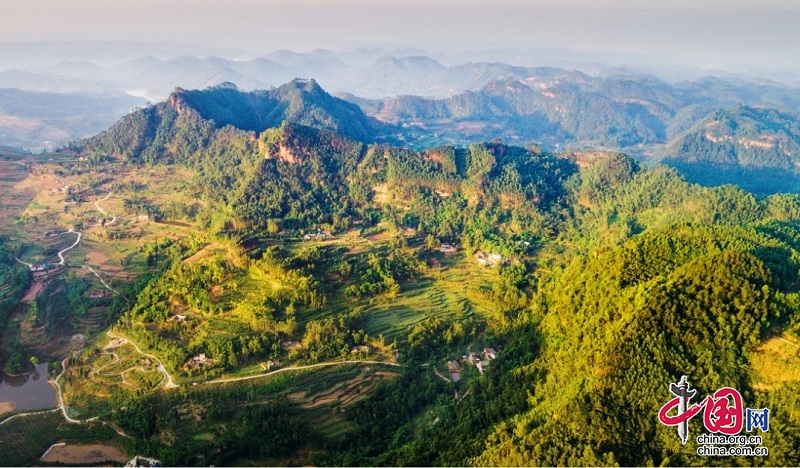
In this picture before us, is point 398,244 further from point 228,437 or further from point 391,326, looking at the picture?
point 228,437

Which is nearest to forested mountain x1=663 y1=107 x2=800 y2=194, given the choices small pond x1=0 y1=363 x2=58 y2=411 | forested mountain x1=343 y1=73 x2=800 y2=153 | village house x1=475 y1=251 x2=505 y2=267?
forested mountain x1=343 y1=73 x2=800 y2=153

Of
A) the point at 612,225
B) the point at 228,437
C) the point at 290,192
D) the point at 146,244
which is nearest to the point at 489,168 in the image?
the point at 612,225

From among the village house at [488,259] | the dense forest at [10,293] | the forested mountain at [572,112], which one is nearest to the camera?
the dense forest at [10,293]

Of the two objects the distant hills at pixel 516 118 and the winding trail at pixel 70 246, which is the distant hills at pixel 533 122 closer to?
the distant hills at pixel 516 118

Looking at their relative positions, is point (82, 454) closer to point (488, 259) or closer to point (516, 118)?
point (488, 259)

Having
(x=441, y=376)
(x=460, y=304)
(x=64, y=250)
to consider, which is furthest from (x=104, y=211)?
(x=441, y=376)

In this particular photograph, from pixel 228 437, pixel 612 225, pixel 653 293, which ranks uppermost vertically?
pixel 653 293

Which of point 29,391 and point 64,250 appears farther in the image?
point 64,250

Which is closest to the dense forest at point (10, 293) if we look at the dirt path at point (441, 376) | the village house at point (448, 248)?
the dirt path at point (441, 376)
